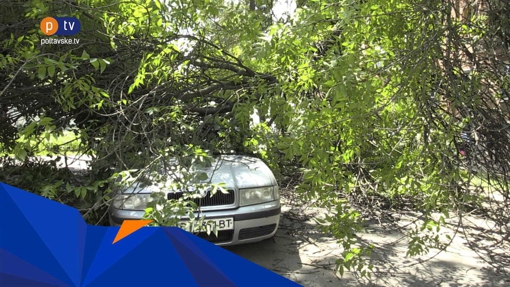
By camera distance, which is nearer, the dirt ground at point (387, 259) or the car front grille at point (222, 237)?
the dirt ground at point (387, 259)

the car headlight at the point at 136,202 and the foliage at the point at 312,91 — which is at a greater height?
the foliage at the point at 312,91

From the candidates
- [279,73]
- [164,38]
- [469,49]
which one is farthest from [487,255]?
[164,38]

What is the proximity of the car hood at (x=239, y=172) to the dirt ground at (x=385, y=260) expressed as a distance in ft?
2.71

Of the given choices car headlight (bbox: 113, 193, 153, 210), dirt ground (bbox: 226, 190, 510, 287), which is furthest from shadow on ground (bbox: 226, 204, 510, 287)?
car headlight (bbox: 113, 193, 153, 210)

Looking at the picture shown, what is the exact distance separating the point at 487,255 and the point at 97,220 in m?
4.35

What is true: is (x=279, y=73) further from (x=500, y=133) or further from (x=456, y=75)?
(x=500, y=133)

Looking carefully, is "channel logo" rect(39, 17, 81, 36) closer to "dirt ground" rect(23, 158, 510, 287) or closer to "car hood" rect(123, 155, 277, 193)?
"dirt ground" rect(23, 158, 510, 287)

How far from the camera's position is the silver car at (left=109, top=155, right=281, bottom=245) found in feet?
11.8

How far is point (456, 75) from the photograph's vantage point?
3158 millimetres

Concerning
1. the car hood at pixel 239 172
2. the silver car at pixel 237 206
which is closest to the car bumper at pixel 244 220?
the silver car at pixel 237 206

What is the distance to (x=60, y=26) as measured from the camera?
357cm

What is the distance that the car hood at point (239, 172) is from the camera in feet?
12.7

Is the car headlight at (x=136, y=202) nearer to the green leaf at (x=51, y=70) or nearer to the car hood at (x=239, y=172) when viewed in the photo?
the car hood at (x=239, y=172)

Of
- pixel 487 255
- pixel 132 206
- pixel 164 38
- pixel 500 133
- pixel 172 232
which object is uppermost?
pixel 164 38
